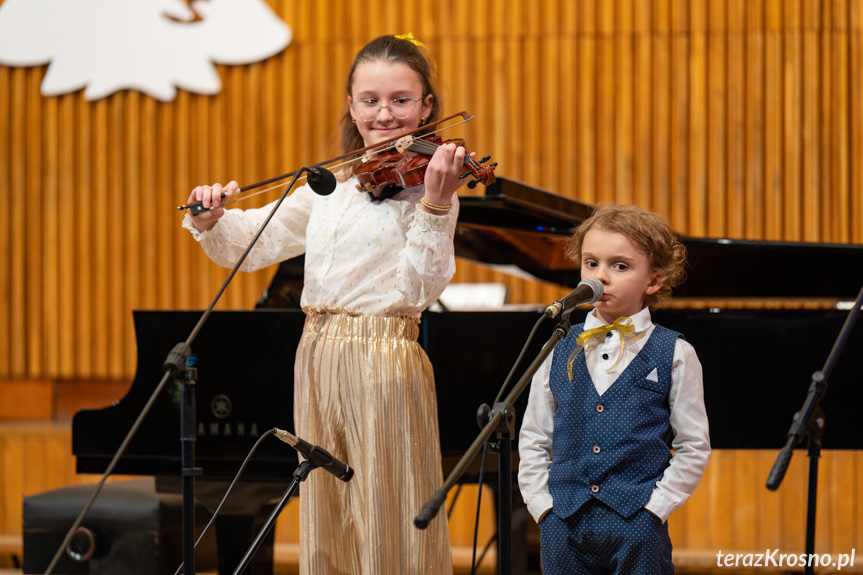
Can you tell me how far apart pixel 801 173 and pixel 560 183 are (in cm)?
120

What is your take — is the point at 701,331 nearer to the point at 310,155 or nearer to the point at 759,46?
the point at 759,46

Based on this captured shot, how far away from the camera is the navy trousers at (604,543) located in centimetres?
162

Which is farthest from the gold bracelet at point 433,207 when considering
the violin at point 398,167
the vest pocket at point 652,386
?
the vest pocket at point 652,386

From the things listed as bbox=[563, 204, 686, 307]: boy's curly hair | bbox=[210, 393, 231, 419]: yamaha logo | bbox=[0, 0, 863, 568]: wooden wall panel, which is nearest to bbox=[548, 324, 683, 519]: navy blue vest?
bbox=[563, 204, 686, 307]: boy's curly hair

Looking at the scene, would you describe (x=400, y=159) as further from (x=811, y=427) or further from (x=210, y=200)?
(x=811, y=427)

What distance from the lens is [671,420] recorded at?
169cm

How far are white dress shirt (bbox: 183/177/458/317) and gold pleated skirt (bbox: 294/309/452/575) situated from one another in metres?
0.05

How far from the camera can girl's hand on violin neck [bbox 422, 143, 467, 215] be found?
5.50 ft

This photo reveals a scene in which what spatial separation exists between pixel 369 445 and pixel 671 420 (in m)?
0.60

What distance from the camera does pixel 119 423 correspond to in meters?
2.69

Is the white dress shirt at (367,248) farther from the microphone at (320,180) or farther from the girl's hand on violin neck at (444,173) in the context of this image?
the microphone at (320,180)

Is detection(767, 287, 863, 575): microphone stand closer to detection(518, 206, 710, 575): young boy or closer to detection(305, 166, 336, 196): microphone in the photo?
detection(518, 206, 710, 575): young boy

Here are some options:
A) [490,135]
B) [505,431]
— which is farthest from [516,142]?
[505,431]

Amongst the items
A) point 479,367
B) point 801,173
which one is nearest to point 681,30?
point 801,173
